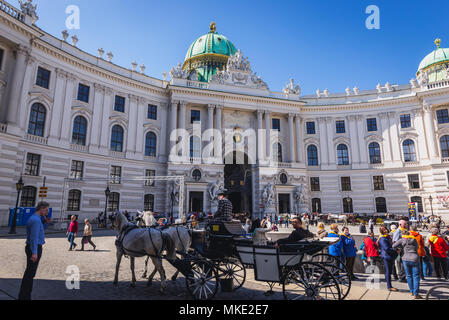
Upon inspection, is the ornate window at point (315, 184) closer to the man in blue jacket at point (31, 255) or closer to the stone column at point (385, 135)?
the stone column at point (385, 135)

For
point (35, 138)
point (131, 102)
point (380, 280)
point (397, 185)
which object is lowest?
point (380, 280)

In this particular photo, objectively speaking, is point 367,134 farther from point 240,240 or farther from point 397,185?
point 240,240

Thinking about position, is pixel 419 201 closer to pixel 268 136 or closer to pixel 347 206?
pixel 347 206

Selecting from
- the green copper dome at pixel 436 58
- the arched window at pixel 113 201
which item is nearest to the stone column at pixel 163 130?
the arched window at pixel 113 201

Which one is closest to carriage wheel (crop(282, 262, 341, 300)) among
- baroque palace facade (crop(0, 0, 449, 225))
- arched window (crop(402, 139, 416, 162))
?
baroque palace facade (crop(0, 0, 449, 225))

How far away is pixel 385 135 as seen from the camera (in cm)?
3825

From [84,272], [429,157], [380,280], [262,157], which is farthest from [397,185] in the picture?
[84,272]

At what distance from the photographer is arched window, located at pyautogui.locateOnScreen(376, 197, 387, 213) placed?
120 ft

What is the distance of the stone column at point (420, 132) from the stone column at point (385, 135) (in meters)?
3.51

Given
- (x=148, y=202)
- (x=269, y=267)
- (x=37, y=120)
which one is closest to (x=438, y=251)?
(x=269, y=267)

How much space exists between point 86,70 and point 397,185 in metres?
43.2

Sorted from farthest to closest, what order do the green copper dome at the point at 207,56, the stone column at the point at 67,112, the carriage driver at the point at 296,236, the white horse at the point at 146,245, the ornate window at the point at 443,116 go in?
the green copper dome at the point at 207,56 < the ornate window at the point at 443,116 < the stone column at the point at 67,112 < the white horse at the point at 146,245 < the carriage driver at the point at 296,236

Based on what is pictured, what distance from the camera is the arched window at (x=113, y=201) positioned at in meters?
29.1

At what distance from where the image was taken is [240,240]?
6859mm
